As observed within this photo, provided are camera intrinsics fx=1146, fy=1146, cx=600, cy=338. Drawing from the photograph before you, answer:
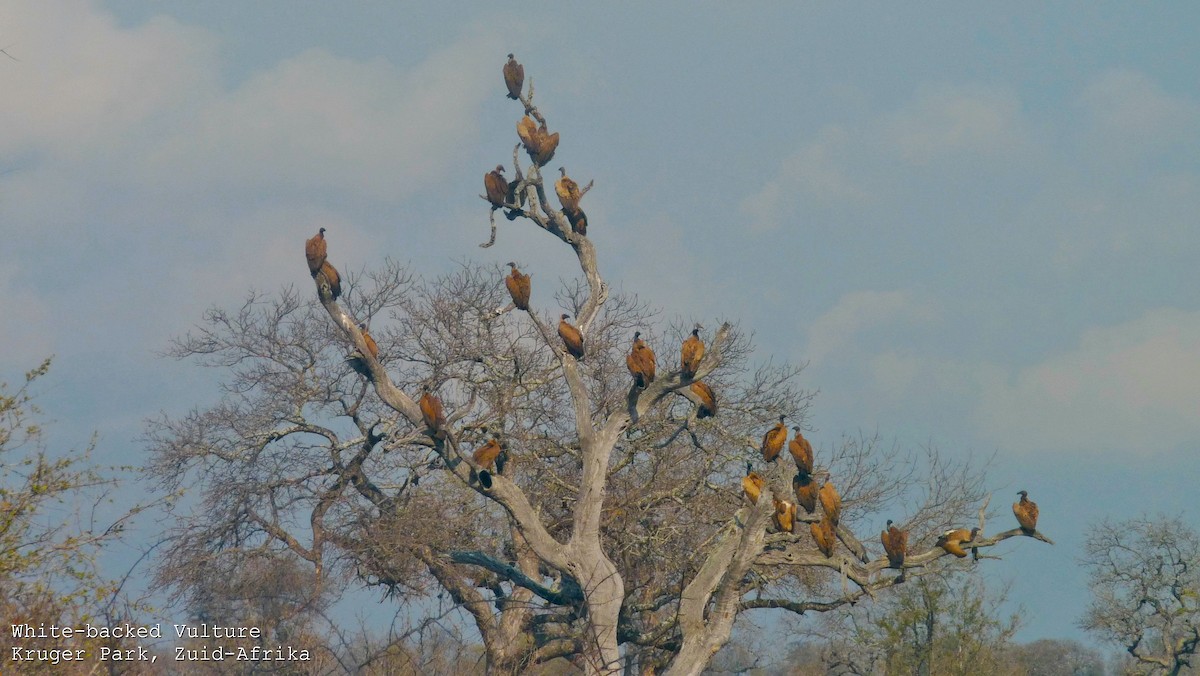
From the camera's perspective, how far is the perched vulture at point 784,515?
10.7 metres

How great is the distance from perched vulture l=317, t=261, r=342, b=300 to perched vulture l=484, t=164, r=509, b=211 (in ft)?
8.43

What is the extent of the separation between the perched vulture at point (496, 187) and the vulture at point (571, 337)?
182 cm

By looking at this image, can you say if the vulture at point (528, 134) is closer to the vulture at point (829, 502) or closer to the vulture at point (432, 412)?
the vulture at point (432, 412)

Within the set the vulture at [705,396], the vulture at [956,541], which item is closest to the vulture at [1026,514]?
the vulture at [956,541]

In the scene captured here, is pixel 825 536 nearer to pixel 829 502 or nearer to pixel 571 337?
pixel 829 502

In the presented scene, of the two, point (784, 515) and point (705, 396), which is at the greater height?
point (705, 396)

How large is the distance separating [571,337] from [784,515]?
2727 mm

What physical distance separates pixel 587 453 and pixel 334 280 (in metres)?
3.19

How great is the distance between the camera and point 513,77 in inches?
505

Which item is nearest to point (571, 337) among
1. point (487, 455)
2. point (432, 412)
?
point (487, 455)

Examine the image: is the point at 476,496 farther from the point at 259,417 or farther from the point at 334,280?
the point at 334,280

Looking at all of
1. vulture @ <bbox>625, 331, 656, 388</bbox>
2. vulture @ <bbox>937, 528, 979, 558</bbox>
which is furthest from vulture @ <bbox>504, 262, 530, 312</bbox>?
A: vulture @ <bbox>937, 528, 979, 558</bbox>

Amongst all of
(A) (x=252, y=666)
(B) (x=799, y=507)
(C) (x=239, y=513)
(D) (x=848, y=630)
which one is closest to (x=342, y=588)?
(A) (x=252, y=666)

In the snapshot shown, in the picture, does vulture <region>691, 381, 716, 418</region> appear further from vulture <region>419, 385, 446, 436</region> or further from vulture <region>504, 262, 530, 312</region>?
vulture <region>419, 385, 446, 436</region>
